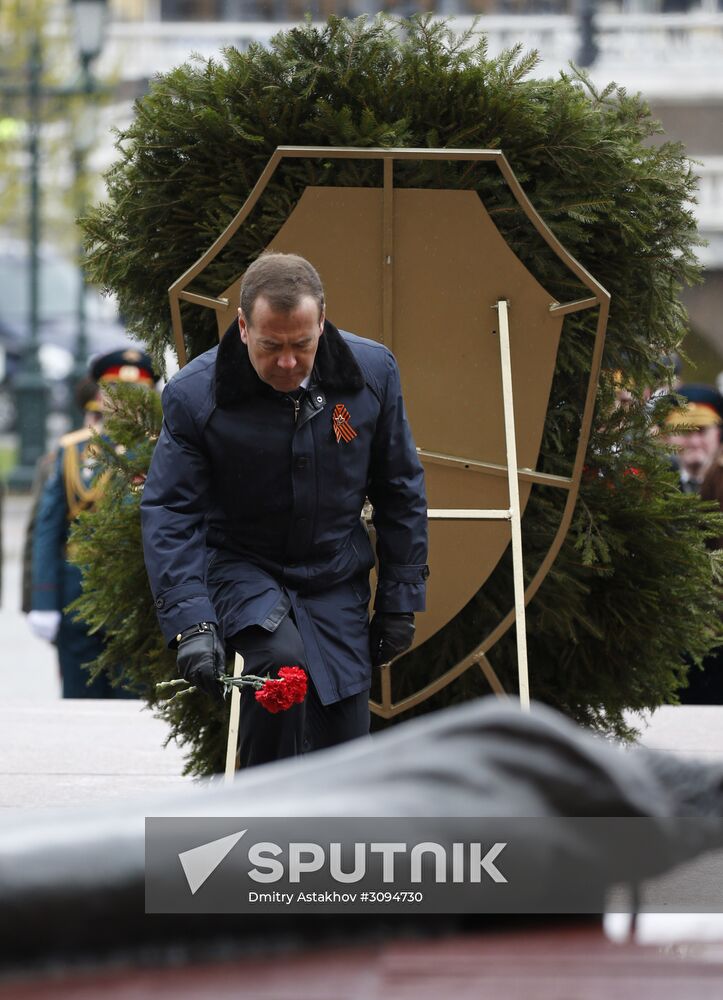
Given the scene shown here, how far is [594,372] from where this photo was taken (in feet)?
16.6

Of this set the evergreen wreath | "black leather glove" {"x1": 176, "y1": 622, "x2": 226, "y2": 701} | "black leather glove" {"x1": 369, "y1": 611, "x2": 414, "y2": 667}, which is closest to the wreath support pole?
the evergreen wreath

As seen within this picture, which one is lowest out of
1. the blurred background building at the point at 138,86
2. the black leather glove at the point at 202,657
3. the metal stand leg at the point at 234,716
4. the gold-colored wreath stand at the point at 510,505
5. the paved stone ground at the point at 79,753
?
the paved stone ground at the point at 79,753

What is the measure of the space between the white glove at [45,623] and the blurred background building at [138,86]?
19.4ft

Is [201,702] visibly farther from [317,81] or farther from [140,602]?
[317,81]

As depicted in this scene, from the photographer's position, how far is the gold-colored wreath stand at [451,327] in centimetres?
518

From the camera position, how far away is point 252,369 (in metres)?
4.09

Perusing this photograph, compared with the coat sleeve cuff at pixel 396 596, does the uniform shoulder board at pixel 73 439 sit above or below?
above

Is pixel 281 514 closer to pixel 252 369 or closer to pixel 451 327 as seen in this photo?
pixel 252 369

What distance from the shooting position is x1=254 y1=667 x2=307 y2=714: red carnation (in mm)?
3982

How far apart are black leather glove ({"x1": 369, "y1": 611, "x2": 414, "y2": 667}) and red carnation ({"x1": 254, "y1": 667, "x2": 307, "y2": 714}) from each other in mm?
361

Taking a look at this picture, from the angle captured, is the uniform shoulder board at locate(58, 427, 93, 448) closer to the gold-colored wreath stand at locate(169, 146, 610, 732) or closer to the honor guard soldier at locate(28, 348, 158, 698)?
the honor guard soldier at locate(28, 348, 158, 698)

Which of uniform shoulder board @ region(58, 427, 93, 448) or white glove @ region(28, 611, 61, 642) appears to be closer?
white glove @ region(28, 611, 61, 642)

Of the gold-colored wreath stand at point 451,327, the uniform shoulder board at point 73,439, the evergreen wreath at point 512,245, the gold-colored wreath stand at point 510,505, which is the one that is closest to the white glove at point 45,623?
the uniform shoulder board at point 73,439

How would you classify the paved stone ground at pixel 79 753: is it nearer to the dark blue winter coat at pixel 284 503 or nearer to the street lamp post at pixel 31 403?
the dark blue winter coat at pixel 284 503
